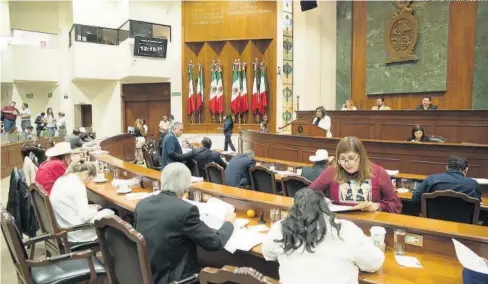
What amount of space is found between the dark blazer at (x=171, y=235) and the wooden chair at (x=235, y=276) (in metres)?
0.71

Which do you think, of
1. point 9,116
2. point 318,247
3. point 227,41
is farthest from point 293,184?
point 9,116

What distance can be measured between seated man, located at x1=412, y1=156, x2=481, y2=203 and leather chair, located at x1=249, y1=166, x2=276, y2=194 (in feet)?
5.20

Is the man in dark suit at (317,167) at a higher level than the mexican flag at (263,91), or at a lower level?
lower

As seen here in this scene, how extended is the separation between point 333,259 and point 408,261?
643 millimetres

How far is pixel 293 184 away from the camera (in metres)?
4.05

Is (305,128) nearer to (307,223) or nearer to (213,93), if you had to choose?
(213,93)

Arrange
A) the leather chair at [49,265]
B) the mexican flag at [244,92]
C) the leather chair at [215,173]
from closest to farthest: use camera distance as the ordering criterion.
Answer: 1. the leather chair at [49,265]
2. the leather chair at [215,173]
3. the mexican flag at [244,92]

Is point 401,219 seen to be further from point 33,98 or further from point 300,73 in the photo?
point 33,98

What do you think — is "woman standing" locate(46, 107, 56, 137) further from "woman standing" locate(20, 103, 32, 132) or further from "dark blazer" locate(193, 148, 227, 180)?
"dark blazer" locate(193, 148, 227, 180)

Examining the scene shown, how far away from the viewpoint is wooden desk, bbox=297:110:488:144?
643 cm

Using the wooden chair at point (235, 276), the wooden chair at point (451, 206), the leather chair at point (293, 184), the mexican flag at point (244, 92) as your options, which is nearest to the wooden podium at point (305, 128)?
the mexican flag at point (244, 92)

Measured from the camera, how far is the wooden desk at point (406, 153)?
5.20 metres

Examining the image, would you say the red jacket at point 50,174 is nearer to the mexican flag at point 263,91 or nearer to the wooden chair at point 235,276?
the wooden chair at point 235,276

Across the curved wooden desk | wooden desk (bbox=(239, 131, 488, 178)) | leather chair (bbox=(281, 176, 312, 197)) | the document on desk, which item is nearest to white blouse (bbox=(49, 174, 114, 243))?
the curved wooden desk
